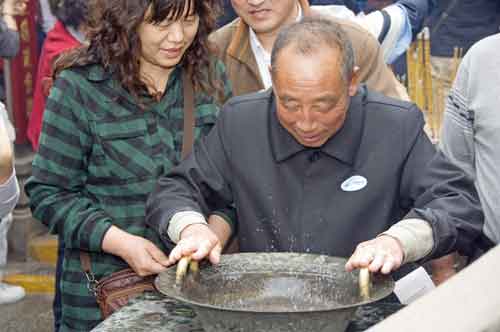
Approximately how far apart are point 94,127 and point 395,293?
114cm

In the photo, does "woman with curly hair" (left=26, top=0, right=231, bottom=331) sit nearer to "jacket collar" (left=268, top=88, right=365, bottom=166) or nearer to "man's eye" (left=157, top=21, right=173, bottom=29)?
"man's eye" (left=157, top=21, right=173, bottom=29)

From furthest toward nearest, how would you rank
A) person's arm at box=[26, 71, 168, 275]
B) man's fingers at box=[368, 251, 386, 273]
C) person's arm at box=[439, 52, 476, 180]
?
person's arm at box=[439, 52, 476, 180]
person's arm at box=[26, 71, 168, 275]
man's fingers at box=[368, 251, 386, 273]

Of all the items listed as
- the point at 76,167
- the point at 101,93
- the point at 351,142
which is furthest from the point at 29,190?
the point at 351,142

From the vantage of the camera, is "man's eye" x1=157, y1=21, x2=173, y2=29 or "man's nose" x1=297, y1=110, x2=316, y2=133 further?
"man's eye" x1=157, y1=21, x2=173, y2=29

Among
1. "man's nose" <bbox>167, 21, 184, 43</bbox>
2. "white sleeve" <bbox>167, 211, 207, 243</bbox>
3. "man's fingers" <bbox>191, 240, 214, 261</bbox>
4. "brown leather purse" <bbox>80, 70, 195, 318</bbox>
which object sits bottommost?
"brown leather purse" <bbox>80, 70, 195, 318</bbox>

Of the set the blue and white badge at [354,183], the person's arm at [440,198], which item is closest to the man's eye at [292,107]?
the blue and white badge at [354,183]

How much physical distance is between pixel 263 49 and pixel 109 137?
0.93 meters

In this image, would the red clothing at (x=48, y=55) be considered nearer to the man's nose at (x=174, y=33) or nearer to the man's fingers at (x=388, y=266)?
the man's nose at (x=174, y=33)

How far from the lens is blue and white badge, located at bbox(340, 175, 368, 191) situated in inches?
118

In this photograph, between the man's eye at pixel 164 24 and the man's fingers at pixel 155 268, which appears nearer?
the man's fingers at pixel 155 268

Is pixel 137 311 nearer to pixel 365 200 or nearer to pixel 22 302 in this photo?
pixel 365 200

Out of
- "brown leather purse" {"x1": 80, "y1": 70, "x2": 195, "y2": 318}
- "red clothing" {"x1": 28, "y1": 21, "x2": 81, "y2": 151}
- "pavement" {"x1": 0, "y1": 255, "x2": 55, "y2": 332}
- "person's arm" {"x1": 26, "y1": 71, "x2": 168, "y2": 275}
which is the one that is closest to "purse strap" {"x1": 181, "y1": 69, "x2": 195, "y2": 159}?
"person's arm" {"x1": 26, "y1": 71, "x2": 168, "y2": 275}

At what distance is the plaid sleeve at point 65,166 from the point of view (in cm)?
337

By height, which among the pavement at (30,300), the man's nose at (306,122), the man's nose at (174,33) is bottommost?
the pavement at (30,300)
